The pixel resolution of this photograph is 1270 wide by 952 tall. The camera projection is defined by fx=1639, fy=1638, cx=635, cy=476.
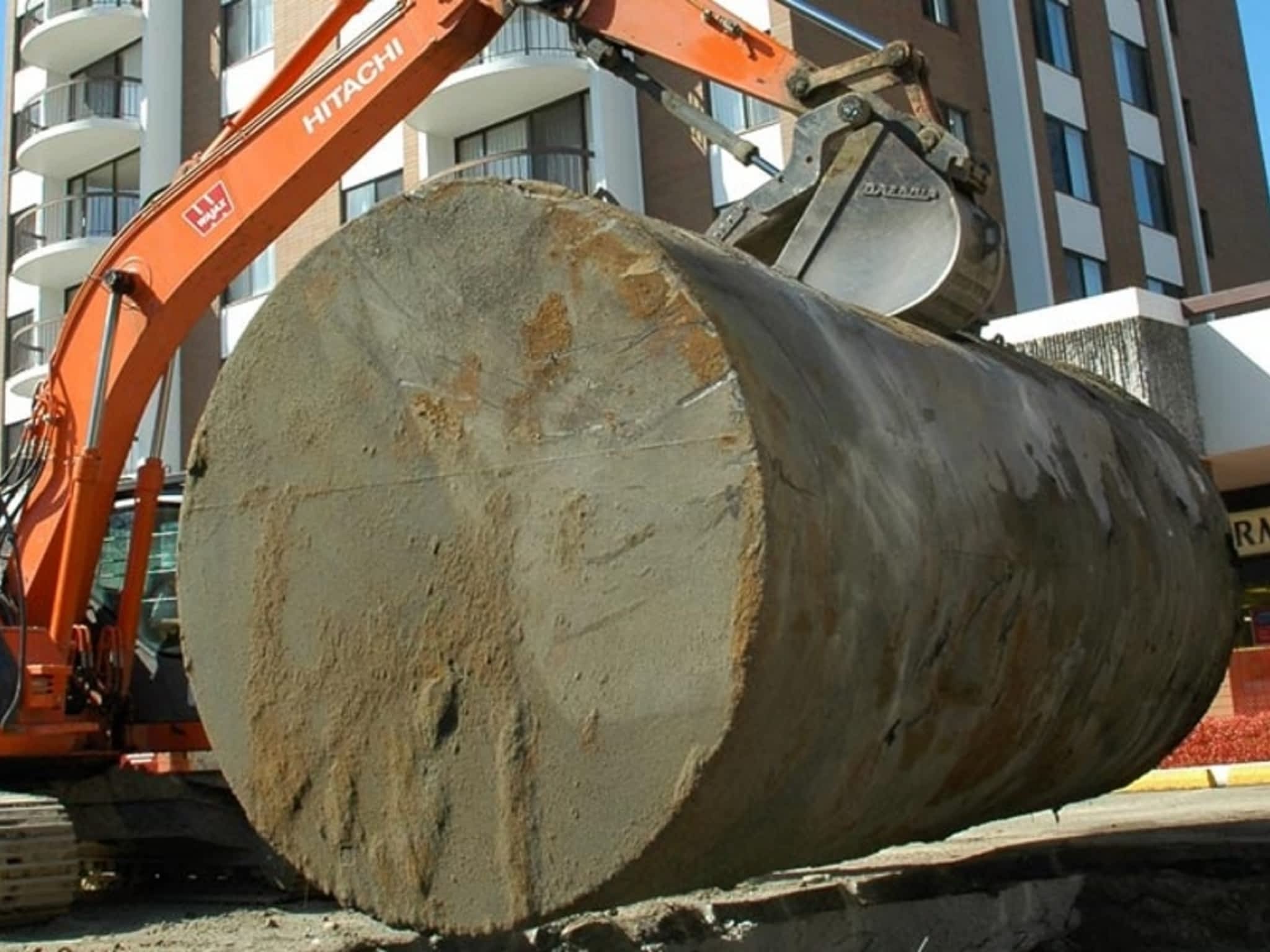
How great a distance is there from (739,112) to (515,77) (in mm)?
3137

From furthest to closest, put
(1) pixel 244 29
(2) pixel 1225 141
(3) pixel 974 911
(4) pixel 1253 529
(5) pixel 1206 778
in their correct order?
(2) pixel 1225 141
(1) pixel 244 29
(4) pixel 1253 529
(5) pixel 1206 778
(3) pixel 974 911

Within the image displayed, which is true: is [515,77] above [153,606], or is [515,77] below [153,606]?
above

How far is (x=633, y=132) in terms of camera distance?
21.6 metres

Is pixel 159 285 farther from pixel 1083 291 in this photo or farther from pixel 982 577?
pixel 1083 291

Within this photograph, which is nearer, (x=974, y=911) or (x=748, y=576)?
(x=748, y=576)

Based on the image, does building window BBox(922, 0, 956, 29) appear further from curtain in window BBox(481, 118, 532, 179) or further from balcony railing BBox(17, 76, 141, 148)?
balcony railing BBox(17, 76, 141, 148)

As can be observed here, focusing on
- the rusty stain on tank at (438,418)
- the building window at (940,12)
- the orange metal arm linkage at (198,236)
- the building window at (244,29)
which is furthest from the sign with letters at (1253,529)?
the building window at (244,29)

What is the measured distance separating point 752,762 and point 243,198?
547 centimetres

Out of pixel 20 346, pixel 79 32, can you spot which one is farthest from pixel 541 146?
pixel 20 346

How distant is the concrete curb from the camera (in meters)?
11.2

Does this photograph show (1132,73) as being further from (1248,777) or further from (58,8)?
(1248,777)

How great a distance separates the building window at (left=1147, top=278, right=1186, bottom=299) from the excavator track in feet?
72.9

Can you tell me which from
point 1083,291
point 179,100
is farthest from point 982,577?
point 179,100

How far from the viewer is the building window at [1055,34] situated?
25781mm
